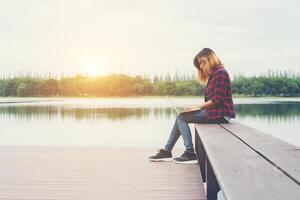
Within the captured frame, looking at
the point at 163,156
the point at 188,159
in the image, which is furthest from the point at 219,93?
the point at 163,156

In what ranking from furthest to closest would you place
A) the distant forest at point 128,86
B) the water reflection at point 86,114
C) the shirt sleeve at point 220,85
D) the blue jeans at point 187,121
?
the distant forest at point 128,86 → the water reflection at point 86,114 → the blue jeans at point 187,121 → the shirt sleeve at point 220,85

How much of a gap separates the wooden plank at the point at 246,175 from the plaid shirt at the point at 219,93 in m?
1.37

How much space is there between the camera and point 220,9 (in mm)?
92125

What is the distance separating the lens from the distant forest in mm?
73875

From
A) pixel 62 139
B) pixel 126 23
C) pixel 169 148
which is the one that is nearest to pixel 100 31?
pixel 126 23

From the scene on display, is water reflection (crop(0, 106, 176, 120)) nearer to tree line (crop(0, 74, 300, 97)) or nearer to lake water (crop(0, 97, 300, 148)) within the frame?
lake water (crop(0, 97, 300, 148))

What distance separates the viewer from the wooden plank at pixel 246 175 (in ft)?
4.97

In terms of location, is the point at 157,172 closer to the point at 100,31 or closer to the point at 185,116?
the point at 185,116

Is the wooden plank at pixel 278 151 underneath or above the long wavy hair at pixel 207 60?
underneath

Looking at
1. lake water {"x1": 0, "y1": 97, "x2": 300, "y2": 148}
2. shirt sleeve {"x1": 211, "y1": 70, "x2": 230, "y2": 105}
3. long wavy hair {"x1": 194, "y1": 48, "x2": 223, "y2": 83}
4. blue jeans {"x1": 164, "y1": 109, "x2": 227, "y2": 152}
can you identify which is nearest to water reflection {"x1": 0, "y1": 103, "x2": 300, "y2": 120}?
lake water {"x1": 0, "y1": 97, "x2": 300, "y2": 148}

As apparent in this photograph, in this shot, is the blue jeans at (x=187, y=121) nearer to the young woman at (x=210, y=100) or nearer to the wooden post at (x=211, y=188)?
the young woman at (x=210, y=100)

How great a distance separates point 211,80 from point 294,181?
100 inches

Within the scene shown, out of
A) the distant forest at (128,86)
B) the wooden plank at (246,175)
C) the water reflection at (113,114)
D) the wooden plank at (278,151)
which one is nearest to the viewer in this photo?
the wooden plank at (246,175)

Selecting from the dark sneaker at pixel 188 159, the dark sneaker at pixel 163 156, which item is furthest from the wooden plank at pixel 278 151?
the dark sneaker at pixel 163 156
